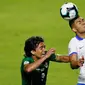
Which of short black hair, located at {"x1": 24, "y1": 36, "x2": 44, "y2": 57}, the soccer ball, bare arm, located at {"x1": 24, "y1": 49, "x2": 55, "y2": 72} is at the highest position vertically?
the soccer ball

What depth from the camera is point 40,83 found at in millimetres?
8594

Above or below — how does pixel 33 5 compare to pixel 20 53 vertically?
above

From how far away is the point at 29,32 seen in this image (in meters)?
13.9

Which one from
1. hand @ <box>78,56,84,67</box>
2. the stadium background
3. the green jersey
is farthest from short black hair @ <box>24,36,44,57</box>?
the stadium background

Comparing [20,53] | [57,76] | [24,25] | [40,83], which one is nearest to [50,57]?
[40,83]

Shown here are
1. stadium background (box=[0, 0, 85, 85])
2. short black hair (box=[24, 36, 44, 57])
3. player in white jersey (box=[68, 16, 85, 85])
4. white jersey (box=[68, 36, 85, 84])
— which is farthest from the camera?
stadium background (box=[0, 0, 85, 85])

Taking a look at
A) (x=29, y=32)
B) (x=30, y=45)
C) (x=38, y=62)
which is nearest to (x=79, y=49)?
(x=38, y=62)

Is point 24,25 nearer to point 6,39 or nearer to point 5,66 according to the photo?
point 6,39

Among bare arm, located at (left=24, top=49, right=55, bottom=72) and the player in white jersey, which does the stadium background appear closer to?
the player in white jersey

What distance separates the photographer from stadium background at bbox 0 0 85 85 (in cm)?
1117

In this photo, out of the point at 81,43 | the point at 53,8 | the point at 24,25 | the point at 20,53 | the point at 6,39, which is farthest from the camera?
A: the point at 53,8

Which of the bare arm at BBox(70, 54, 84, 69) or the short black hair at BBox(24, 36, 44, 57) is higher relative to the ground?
the short black hair at BBox(24, 36, 44, 57)

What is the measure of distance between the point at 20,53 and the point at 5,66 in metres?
0.84

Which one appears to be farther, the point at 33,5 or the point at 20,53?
the point at 33,5
